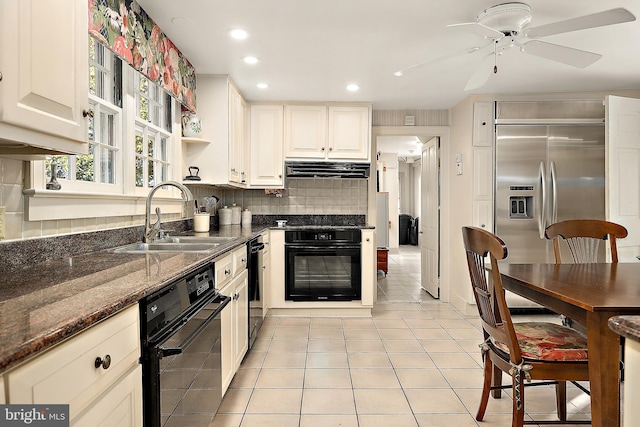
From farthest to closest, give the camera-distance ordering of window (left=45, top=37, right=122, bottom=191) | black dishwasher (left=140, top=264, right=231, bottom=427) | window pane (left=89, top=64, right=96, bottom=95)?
1. window pane (left=89, top=64, right=96, bottom=95)
2. window (left=45, top=37, right=122, bottom=191)
3. black dishwasher (left=140, top=264, right=231, bottom=427)

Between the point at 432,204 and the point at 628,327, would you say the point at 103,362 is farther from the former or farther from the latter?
the point at 432,204

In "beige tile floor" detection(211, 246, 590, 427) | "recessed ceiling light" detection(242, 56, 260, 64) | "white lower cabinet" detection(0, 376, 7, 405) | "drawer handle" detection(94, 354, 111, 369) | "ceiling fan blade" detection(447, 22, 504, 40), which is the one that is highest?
"recessed ceiling light" detection(242, 56, 260, 64)

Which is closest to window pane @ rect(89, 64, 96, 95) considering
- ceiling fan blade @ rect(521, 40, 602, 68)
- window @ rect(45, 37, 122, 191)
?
window @ rect(45, 37, 122, 191)

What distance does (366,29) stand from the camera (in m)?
2.51

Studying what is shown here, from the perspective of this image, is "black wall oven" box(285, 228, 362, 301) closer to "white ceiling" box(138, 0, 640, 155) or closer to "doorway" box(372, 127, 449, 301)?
"doorway" box(372, 127, 449, 301)

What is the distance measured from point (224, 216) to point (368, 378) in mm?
2319

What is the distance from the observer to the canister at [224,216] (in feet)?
13.5

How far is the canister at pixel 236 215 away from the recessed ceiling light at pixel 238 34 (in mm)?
2000

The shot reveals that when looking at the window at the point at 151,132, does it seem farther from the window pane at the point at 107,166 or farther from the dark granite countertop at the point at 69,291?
the dark granite countertop at the point at 69,291

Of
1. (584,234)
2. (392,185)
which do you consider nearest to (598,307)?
(584,234)

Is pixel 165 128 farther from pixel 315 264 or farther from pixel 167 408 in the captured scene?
pixel 167 408

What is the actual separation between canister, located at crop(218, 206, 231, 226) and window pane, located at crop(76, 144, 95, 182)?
2023 mm

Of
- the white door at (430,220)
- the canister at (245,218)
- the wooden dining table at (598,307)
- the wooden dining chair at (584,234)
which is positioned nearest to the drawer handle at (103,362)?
the wooden dining table at (598,307)

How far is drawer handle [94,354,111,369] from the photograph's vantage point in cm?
91
